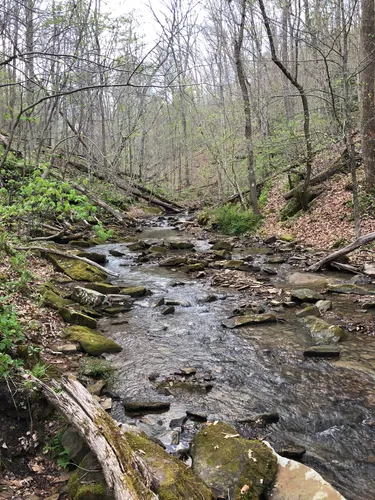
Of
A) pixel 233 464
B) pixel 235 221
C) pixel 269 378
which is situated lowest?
pixel 269 378

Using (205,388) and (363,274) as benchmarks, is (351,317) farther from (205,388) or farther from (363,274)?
(205,388)

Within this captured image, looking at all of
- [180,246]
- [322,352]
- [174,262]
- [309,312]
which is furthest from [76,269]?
[322,352]

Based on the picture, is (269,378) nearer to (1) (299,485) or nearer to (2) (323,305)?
(1) (299,485)

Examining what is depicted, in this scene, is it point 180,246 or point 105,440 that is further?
point 180,246

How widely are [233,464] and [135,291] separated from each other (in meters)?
6.10

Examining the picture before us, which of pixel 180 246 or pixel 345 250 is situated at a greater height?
pixel 345 250

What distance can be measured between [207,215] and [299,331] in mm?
14747

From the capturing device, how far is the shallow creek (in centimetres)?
387

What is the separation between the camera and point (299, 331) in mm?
6738

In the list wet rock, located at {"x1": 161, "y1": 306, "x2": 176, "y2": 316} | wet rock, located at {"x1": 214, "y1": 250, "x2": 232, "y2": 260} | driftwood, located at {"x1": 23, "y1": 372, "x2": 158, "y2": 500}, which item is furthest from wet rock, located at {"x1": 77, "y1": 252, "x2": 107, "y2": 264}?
driftwood, located at {"x1": 23, "y1": 372, "x2": 158, "y2": 500}

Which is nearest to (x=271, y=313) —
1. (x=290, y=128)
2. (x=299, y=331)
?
(x=299, y=331)

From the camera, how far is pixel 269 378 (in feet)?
17.2

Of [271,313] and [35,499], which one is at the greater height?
[35,499]

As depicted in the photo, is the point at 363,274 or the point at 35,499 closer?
the point at 35,499
